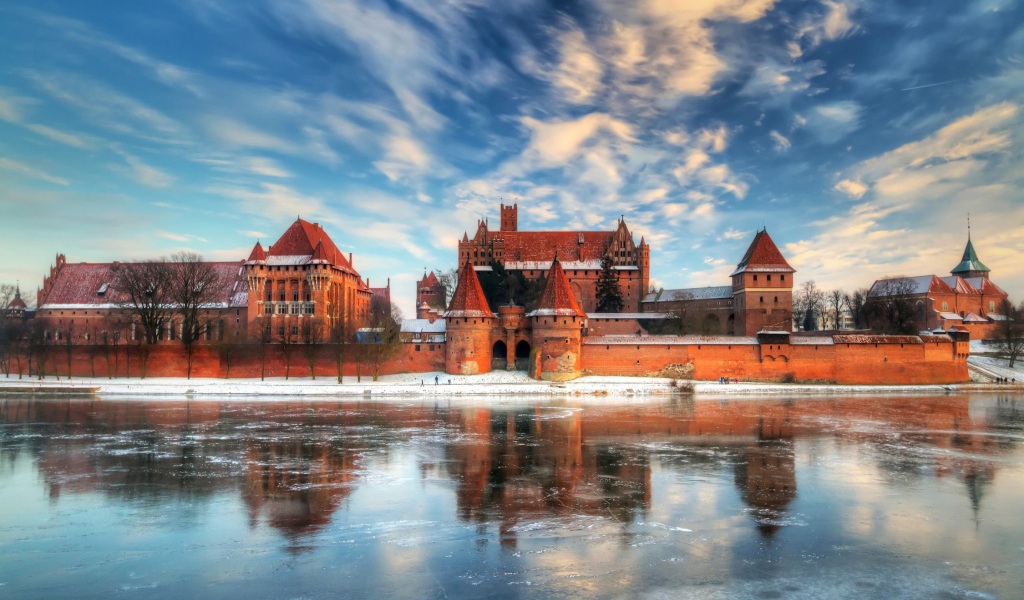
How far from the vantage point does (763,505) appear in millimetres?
10023

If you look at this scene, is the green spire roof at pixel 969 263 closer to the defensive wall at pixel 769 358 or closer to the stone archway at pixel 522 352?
the defensive wall at pixel 769 358

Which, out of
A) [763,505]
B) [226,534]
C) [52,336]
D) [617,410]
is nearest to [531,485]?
[763,505]

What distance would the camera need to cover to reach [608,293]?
50.3 meters

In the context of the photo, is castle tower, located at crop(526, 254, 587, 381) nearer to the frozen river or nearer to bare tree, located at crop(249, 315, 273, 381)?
the frozen river

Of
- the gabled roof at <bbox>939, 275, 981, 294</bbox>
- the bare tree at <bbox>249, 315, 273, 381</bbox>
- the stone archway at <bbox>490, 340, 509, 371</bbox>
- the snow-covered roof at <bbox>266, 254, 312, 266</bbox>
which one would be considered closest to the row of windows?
the bare tree at <bbox>249, 315, 273, 381</bbox>

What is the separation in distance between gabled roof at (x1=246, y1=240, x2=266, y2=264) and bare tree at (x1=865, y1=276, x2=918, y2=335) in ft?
140

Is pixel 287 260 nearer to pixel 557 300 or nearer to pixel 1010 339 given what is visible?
pixel 557 300

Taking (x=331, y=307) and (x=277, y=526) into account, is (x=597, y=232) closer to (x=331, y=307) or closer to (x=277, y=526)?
(x=331, y=307)

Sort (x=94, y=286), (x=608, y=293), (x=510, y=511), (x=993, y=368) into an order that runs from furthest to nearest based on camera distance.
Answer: (x=608, y=293)
(x=94, y=286)
(x=993, y=368)
(x=510, y=511)

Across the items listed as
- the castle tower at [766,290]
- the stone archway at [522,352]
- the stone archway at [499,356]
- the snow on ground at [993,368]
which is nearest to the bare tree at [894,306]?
the snow on ground at [993,368]

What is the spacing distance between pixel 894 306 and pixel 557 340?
3199cm

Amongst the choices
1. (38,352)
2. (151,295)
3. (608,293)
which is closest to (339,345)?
(151,295)

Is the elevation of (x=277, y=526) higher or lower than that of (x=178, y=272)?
lower

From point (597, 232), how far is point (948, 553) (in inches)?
2084
